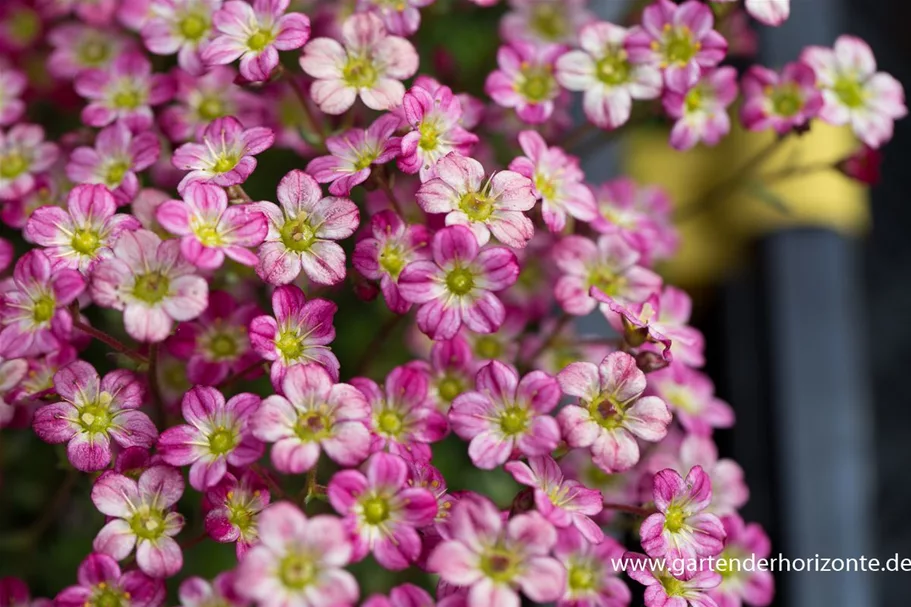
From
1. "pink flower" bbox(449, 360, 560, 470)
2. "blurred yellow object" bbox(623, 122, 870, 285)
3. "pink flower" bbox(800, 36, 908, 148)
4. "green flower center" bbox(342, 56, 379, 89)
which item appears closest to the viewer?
"pink flower" bbox(449, 360, 560, 470)

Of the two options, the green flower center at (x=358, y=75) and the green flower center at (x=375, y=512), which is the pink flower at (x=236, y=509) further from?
the green flower center at (x=358, y=75)

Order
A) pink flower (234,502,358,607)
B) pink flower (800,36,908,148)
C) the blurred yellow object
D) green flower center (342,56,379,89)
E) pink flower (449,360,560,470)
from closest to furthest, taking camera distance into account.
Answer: pink flower (234,502,358,607) < pink flower (449,360,560,470) < green flower center (342,56,379,89) < pink flower (800,36,908,148) < the blurred yellow object

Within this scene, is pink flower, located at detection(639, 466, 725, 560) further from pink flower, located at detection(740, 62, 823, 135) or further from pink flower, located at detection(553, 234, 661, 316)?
pink flower, located at detection(740, 62, 823, 135)

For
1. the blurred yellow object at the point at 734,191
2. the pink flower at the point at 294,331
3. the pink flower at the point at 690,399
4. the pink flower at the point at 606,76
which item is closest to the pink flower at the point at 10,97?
the pink flower at the point at 294,331

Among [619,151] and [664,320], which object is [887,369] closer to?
[619,151]

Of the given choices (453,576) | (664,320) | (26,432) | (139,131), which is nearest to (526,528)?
(453,576)

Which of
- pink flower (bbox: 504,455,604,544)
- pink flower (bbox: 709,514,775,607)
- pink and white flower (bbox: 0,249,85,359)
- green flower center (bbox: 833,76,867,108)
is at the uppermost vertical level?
green flower center (bbox: 833,76,867,108)

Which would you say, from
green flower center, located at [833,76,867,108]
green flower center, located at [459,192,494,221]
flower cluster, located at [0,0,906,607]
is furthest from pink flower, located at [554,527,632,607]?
green flower center, located at [833,76,867,108]
